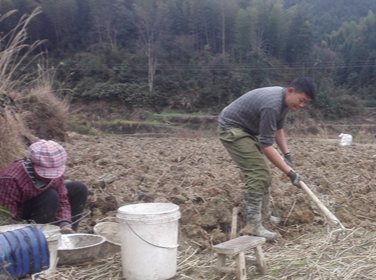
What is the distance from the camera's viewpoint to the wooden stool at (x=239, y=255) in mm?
2727

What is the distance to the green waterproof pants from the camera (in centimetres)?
371

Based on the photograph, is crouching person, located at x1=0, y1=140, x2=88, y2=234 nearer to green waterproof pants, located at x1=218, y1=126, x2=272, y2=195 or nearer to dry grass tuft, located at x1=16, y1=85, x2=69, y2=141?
green waterproof pants, located at x1=218, y1=126, x2=272, y2=195

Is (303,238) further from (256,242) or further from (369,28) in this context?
(369,28)

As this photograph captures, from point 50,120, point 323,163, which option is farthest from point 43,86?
point 323,163

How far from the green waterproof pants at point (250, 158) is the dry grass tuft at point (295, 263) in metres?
0.47

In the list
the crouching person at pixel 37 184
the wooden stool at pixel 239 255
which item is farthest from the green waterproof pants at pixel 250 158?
the crouching person at pixel 37 184

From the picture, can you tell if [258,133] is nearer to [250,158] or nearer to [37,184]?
[250,158]

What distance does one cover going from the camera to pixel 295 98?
361 cm

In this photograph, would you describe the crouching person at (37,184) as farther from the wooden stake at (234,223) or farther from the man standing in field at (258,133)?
the man standing in field at (258,133)

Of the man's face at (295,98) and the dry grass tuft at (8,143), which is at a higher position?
the man's face at (295,98)

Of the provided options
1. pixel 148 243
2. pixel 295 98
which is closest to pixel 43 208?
pixel 148 243

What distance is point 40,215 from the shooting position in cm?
335

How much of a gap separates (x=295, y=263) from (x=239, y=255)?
0.59 meters

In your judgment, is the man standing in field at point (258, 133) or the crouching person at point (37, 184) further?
the man standing in field at point (258, 133)
